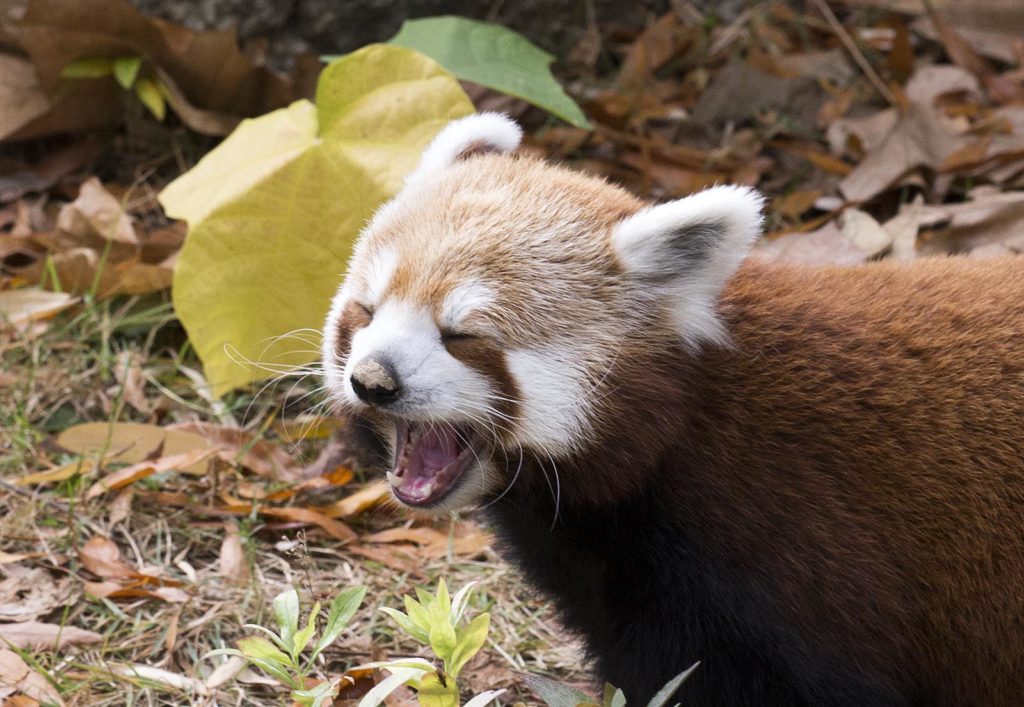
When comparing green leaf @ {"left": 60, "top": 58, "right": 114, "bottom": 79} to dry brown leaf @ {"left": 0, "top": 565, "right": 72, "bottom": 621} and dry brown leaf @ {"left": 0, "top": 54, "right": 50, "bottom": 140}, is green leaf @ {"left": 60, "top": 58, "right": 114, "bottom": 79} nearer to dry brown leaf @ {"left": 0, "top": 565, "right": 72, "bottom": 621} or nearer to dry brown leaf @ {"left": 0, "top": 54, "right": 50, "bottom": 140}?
dry brown leaf @ {"left": 0, "top": 54, "right": 50, "bottom": 140}

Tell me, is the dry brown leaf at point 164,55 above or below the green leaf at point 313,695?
below

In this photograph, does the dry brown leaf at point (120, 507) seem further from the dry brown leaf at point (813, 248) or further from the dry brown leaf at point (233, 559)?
the dry brown leaf at point (813, 248)

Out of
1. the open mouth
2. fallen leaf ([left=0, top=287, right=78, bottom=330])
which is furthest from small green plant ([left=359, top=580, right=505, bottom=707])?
fallen leaf ([left=0, top=287, right=78, bottom=330])

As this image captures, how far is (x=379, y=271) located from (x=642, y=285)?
623mm

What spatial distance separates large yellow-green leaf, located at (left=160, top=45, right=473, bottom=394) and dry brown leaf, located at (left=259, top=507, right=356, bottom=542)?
557mm

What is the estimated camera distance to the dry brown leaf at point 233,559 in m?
3.68

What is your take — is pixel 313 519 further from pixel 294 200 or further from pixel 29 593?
pixel 294 200

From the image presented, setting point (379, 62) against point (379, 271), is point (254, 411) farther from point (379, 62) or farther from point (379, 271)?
point (379, 271)

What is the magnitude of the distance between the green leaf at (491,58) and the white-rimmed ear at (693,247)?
1.75m

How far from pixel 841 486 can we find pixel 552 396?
71 centimetres

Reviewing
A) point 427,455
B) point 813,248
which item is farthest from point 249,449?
point 813,248

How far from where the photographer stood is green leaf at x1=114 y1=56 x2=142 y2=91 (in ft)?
16.3

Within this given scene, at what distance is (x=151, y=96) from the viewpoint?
5.07 metres

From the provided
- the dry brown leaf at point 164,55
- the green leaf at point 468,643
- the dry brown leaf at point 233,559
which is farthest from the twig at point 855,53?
the green leaf at point 468,643
